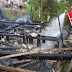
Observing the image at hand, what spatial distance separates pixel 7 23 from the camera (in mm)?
7742

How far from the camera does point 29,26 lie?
750 centimetres

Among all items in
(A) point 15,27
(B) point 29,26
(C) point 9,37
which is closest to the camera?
(C) point 9,37

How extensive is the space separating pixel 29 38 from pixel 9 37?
26.9 inches

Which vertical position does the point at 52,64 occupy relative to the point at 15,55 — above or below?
below

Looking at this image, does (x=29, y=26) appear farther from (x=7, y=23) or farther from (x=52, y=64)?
(x=52, y=64)

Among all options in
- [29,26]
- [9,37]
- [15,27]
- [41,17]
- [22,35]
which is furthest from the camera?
[41,17]

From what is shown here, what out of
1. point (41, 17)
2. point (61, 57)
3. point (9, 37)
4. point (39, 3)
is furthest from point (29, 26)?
point (39, 3)

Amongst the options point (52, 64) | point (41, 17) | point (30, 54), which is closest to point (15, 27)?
point (52, 64)

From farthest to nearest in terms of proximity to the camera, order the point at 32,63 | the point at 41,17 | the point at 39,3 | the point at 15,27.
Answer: the point at 39,3 < the point at 41,17 < the point at 15,27 < the point at 32,63

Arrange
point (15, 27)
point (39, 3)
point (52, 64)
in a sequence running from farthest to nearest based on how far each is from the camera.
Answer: point (39, 3)
point (15, 27)
point (52, 64)

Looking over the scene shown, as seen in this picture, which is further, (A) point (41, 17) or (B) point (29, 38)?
(A) point (41, 17)

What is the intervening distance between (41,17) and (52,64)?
9595 millimetres

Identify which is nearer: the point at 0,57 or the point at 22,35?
the point at 0,57

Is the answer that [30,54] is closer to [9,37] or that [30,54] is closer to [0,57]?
[0,57]
